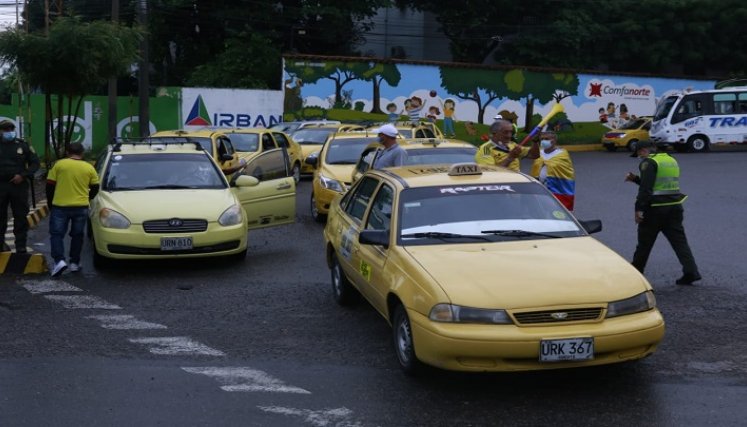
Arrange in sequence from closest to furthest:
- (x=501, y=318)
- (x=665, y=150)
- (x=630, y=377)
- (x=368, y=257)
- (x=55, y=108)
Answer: (x=501, y=318) < (x=630, y=377) < (x=368, y=257) < (x=665, y=150) < (x=55, y=108)

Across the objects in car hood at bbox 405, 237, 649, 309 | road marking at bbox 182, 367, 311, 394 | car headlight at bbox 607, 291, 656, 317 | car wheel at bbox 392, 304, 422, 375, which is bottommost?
road marking at bbox 182, 367, 311, 394

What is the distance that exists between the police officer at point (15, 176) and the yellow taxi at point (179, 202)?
82 cm

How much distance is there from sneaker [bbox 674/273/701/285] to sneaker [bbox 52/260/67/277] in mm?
6727

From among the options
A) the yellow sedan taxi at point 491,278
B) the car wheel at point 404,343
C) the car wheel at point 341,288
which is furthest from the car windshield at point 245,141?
the car wheel at point 404,343

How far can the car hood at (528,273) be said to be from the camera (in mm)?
6219

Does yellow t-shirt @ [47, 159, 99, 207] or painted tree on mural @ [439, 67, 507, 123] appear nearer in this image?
yellow t-shirt @ [47, 159, 99, 207]

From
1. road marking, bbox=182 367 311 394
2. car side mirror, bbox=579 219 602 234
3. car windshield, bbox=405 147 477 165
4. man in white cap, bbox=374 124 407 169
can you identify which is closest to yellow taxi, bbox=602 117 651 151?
car windshield, bbox=405 147 477 165

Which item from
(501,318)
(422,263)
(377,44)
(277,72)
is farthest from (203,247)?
(377,44)

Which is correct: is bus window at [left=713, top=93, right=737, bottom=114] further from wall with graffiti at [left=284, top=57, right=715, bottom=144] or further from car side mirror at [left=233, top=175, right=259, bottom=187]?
car side mirror at [left=233, top=175, right=259, bottom=187]

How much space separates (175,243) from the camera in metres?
11.0

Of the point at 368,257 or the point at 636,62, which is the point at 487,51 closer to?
the point at 636,62

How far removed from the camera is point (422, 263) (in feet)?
22.3

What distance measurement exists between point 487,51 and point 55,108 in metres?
25.0

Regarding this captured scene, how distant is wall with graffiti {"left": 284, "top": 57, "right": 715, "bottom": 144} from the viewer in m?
38.7
